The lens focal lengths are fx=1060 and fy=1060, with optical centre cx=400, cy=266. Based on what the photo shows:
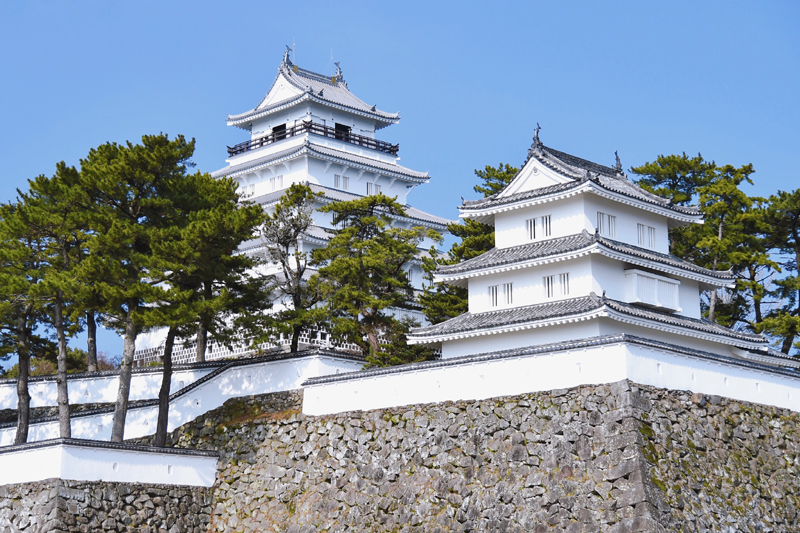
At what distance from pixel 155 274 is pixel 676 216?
48.9 ft

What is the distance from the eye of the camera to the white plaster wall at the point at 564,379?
24.0m

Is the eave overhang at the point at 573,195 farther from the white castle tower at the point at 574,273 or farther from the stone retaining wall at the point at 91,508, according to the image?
the stone retaining wall at the point at 91,508

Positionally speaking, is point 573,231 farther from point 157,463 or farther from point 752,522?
point 157,463

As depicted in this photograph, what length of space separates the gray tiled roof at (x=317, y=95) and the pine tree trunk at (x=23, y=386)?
2128 cm

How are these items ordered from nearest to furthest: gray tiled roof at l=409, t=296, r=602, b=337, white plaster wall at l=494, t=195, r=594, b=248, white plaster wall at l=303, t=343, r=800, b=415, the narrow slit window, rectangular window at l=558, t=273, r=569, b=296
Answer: white plaster wall at l=303, t=343, r=800, b=415 → gray tiled roof at l=409, t=296, r=602, b=337 → rectangular window at l=558, t=273, r=569, b=296 → the narrow slit window → white plaster wall at l=494, t=195, r=594, b=248

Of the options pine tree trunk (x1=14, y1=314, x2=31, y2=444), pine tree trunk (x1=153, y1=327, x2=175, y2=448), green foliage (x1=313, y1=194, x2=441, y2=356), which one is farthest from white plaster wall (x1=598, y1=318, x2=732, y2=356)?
pine tree trunk (x1=14, y1=314, x2=31, y2=444)

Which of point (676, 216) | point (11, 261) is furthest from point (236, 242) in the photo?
point (676, 216)

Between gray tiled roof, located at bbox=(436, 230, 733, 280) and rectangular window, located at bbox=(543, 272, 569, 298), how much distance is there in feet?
2.56

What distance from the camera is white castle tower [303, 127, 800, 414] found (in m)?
24.8

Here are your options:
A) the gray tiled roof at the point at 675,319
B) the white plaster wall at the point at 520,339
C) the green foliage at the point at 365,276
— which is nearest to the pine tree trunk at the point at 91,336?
the green foliage at the point at 365,276

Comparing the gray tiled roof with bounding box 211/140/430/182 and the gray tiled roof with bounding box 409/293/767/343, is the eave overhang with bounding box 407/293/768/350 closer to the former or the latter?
the gray tiled roof with bounding box 409/293/767/343

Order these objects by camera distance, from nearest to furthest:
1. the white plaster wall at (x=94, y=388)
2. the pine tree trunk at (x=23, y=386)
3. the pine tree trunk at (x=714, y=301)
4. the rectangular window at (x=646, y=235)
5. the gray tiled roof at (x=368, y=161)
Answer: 1. the rectangular window at (x=646, y=235)
2. the pine tree trunk at (x=23, y=386)
3. the white plaster wall at (x=94, y=388)
4. the pine tree trunk at (x=714, y=301)
5. the gray tiled roof at (x=368, y=161)

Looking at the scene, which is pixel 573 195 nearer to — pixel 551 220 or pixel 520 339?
pixel 551 220

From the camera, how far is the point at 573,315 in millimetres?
26156
